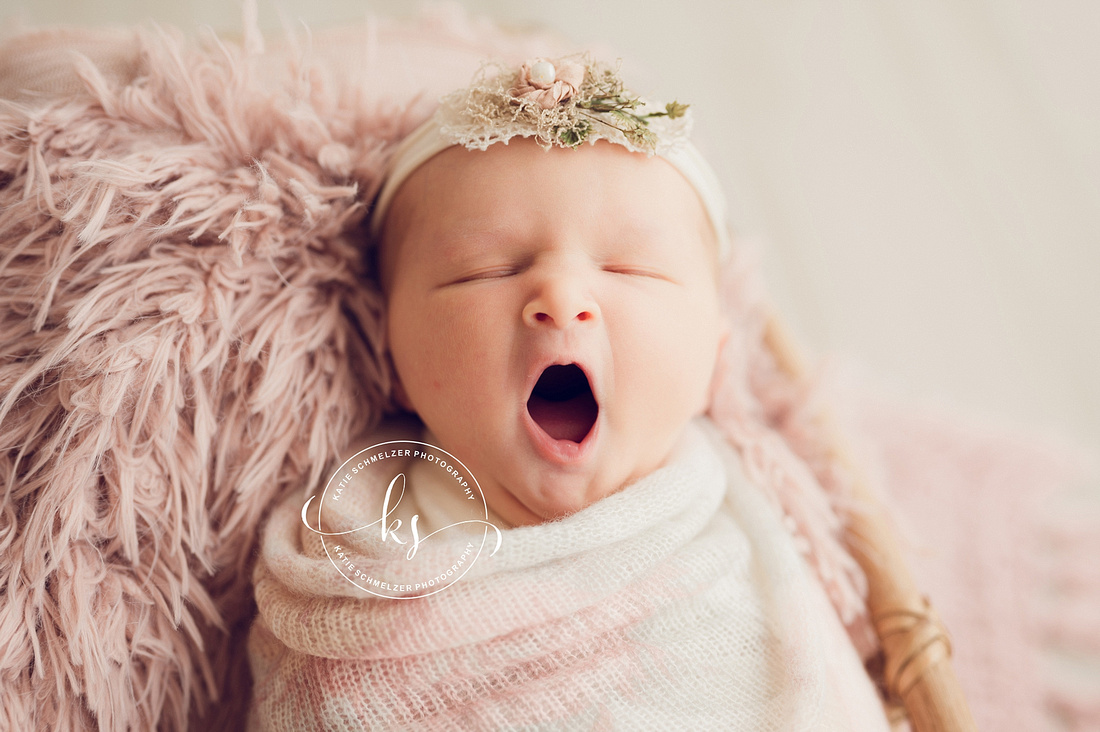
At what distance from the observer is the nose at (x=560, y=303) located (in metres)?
0.71

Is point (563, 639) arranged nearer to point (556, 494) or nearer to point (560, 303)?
point (556, 494)

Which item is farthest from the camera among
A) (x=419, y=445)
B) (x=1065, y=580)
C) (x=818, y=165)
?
(x=818, y=165)

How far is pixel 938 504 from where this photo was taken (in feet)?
4.13

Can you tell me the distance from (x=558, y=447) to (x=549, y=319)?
132mm

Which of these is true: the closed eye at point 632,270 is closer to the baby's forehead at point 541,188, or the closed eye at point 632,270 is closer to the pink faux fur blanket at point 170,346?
the baby's forehead at point 541,188

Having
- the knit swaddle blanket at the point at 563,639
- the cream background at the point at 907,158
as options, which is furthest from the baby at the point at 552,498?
the cream background at the point at 907,158

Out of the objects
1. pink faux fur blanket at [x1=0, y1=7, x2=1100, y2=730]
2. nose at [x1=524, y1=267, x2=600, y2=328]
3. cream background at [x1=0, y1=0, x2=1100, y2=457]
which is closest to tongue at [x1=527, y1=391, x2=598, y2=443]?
nose at [x1=524, y1=267, x2=600, y2=328]

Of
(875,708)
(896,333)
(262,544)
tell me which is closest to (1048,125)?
(896,333)

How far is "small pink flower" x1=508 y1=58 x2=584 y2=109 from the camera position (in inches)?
30.8

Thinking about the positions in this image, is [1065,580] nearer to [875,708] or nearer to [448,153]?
[875,708]

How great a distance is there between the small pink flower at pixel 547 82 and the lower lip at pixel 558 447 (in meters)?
0.34

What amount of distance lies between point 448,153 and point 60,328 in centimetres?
47

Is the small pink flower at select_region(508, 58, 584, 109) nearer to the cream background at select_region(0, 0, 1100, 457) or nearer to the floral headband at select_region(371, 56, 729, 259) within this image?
the floral headband at select_region(371, 56, 729, 259)

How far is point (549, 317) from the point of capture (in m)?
0.73
